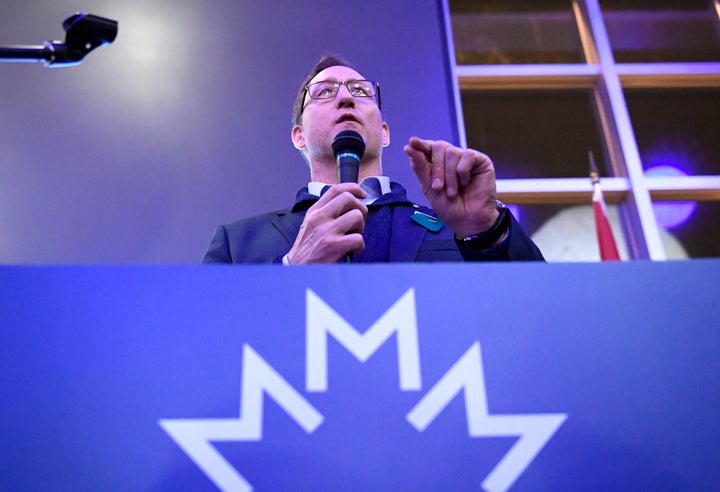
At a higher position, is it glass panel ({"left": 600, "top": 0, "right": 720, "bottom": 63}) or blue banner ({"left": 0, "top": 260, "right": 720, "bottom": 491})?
glass panel ({"left": 600, "top": 0, "right": 720, "bottom": 63})

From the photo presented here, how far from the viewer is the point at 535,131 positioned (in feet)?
11.2

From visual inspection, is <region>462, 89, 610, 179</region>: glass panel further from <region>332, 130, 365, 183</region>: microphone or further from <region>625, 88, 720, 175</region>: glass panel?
<region>332, 130, 365, 183</region>: microphone

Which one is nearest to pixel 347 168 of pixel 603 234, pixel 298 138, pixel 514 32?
pixel 298 138

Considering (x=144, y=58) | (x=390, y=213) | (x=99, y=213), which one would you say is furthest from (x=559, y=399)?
(x=144, y=58)

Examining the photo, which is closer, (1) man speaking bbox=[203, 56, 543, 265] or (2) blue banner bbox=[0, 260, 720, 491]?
(2) blue banner bbox=[0, 260, 720, 491]

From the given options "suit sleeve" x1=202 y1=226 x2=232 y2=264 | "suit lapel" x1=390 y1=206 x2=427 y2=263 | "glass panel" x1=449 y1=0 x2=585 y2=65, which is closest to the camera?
"suit lapel" x1=390 y1=206 x2=427 y2=263

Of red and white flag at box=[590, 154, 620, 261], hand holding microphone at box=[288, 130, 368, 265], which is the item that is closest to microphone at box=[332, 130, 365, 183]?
hand holding microphone at box=[288, 130, 368, 265]

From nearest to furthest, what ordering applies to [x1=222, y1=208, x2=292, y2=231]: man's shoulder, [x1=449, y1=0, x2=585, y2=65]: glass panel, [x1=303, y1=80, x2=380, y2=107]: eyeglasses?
[x1=222, y1=208, x2=292, y2=231]: man's shoulder < [x1=303, y1=80, x2=380, y2=107]: eyeglasses < [x1=449, y1=0, x2=585, y2=65]: glass panel

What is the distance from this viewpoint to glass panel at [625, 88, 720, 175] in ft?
11.1

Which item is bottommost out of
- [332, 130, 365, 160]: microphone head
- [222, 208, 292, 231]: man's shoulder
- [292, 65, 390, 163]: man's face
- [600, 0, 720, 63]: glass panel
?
[332, 130, 365, 160]: microphone head

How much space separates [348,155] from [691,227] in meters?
2.68

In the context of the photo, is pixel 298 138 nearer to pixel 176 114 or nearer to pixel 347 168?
pixel 347 168

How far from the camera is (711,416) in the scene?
1.64 feet

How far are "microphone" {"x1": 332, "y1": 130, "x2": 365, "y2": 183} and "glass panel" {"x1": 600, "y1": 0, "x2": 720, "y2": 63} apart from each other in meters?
2.94
